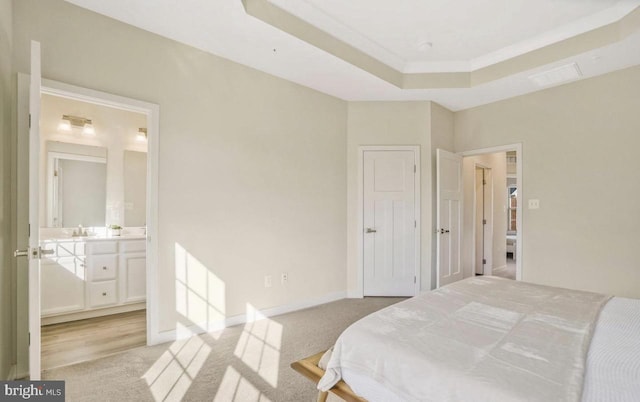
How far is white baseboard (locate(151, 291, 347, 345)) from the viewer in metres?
2.77

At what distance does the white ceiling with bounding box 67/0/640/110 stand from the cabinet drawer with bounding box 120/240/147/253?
232 cm

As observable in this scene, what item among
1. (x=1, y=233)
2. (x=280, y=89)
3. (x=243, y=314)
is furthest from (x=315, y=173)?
(x=1, y=233)

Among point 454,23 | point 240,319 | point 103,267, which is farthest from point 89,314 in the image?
point 454,23

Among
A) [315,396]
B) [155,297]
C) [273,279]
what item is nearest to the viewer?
[315,396]

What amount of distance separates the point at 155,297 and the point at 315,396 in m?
1.59

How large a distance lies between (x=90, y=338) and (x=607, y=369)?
11.9 ft

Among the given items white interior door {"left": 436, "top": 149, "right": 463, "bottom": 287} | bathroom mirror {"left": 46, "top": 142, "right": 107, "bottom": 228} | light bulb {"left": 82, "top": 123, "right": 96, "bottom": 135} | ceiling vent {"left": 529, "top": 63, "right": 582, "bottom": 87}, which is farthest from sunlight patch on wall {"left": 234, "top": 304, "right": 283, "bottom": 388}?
ceiling vent {"left": 529, "top": 63, "right": 582, "bottom": 87}

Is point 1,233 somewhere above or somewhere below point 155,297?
above

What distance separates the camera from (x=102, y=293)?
359 centimetres

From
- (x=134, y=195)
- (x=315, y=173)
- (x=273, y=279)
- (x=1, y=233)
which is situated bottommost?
(x=273, y=279)

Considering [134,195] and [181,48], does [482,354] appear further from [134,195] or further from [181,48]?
[134,195]

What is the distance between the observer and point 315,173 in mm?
3951

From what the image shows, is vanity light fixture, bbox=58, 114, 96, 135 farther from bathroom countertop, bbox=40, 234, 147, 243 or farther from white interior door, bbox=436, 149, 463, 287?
white interior door, bbox=436, 149, 463, 287

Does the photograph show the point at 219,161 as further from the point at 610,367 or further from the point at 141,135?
the point at 610,367
